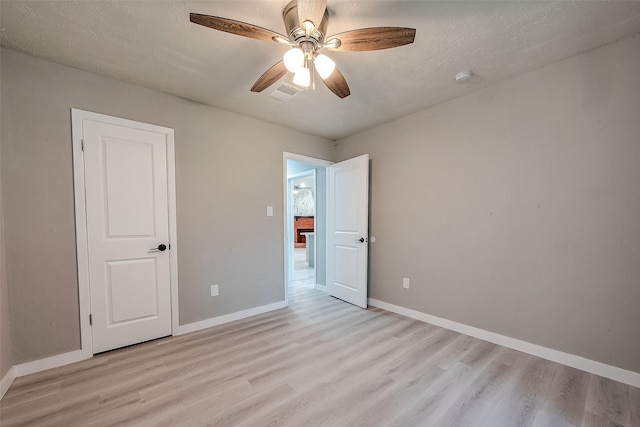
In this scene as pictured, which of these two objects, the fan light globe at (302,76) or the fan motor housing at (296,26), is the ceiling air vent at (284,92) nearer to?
the fan light globe at (302,76)

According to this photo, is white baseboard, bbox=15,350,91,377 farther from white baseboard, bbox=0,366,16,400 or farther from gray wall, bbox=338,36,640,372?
gray wall, bbox=338,36,640,372

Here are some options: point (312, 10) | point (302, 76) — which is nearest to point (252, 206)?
point (302, 76)

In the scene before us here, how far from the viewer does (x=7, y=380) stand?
67.7 inches

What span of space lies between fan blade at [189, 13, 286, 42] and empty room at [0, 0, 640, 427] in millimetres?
14

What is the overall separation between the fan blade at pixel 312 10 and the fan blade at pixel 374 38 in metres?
0.17

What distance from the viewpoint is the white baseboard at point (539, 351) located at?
5.74ft

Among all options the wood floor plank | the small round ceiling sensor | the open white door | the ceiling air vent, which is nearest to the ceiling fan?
the ceiling air vent

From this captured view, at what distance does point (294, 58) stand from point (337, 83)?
1.48ft

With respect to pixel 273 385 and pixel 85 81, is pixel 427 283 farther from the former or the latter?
pixel 85 81

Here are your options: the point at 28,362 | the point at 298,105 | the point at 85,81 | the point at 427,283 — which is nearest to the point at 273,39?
the point at 298,105

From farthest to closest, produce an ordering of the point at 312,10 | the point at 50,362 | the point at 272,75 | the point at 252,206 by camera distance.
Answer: the point at 252,206 < the point at 50,362 < the point at 272,75 < the point at 312,10

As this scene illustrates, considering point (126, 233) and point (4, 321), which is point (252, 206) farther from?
point (4, 321)

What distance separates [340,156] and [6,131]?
334 centimetres

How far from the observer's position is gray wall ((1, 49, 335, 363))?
1.86 metres
